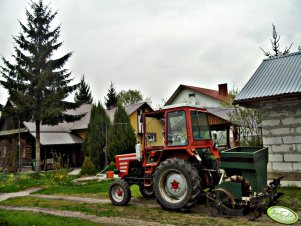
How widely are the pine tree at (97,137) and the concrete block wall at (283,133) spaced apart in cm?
1256

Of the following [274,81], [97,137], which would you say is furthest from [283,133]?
[97,137]

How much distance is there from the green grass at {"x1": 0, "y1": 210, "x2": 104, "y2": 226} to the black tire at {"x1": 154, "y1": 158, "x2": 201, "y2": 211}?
188cm

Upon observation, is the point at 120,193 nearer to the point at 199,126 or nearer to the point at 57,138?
the point at 199,126

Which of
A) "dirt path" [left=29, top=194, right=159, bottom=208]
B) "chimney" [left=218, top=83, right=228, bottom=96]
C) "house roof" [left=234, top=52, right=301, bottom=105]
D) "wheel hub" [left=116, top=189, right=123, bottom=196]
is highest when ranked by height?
"chimney" [left=218, top=83, right=228, bottom=96]

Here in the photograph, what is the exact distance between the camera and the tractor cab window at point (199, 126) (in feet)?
26.2

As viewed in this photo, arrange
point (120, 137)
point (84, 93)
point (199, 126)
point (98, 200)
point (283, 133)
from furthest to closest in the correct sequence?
point (84, 93)
point (120, 137)
point (283, 133)
point (98, 200)
point (199, 126)

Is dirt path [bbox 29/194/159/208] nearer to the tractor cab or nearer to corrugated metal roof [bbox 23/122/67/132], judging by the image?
the tractor cab

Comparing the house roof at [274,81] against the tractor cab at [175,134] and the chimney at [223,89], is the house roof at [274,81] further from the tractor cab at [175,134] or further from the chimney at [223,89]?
the chimney at [223,89]

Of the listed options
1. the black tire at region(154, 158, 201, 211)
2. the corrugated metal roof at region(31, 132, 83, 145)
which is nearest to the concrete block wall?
the black tire at region(154, 158, 201, 211)

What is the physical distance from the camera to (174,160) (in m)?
7.58

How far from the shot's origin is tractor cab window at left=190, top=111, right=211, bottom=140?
7973 mm

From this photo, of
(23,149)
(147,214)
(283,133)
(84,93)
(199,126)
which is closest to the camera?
(147,214)

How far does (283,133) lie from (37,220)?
7.81 m

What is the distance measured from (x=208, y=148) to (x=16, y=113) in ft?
49.9
